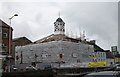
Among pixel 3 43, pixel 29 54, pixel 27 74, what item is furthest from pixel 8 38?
pixel 27 74

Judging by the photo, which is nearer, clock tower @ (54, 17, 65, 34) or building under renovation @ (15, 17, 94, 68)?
building under renovation @ (15, 17, 94, 68)

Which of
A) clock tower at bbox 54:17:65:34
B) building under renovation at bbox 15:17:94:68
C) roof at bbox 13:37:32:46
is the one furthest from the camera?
roof at bbox 13:37:32:46

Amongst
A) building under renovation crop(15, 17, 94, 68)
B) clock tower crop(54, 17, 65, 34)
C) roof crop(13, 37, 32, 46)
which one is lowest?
building under renovation crop(15, 17, 94, 68)

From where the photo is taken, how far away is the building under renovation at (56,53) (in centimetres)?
7694

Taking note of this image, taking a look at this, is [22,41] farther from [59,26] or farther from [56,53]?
[56,53]

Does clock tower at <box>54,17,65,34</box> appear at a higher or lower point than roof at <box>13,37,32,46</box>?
higher

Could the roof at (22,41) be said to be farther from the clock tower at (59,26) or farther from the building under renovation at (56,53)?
the clock tower at (59,26)

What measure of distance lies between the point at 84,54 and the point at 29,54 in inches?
703

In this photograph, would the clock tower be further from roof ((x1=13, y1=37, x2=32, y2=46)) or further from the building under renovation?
roof ((x1=13, y1=37, x2=32, y2=46))

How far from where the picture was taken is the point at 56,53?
254ft

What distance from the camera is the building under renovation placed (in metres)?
76.9

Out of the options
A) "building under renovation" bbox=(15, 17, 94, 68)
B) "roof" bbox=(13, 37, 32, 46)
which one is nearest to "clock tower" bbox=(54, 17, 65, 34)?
"building under renovation" bbox=(15, 17, 94, 68)

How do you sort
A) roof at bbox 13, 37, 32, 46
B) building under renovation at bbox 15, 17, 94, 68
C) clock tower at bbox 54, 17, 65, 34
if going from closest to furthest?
building under renovation at bbox 15, 17, 94, 68 < clock tower at bbox 54, 17, 65, 34 < roof at bbox 13, 37, 32, 46

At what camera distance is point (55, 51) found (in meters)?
78.1
